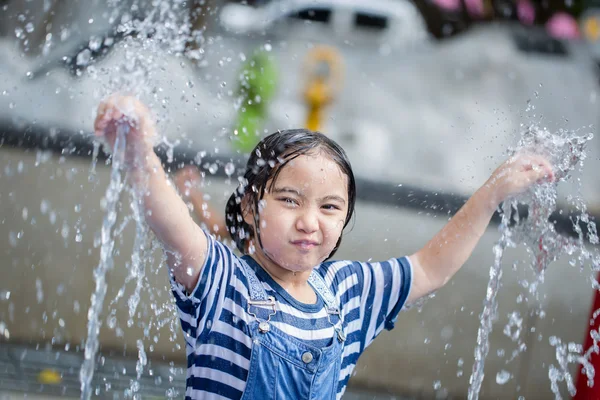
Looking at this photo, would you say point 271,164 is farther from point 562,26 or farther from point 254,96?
point 562,26

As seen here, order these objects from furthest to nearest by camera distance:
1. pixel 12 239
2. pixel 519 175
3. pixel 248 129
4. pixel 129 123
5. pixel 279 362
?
pixel 248 129 → pixel 12 239 → pixel 519 175 → pixel 279 362 → pixel 129 123

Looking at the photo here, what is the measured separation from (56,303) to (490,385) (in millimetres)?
1749

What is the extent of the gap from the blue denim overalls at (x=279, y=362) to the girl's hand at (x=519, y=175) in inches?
19.9

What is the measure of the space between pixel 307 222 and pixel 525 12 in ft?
12.7

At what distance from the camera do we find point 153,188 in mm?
1345

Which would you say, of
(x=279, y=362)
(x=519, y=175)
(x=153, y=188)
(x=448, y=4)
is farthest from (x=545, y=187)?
(x=448, y=4)

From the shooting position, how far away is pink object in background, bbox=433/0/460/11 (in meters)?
4.78

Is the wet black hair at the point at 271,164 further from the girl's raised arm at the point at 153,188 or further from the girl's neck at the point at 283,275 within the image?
the girl's raised arm at the point at 153,188

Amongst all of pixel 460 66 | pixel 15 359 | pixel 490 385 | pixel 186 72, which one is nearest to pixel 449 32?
pixel 460 66

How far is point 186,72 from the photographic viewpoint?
3.56 m

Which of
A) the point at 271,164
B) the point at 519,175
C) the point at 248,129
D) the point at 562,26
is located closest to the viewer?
the point at 271,164

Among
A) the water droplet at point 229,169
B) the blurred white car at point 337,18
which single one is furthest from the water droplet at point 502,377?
the blurred white car at point 337,18

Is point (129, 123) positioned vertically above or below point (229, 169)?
above

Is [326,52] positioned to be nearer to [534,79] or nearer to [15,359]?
[534,79]
